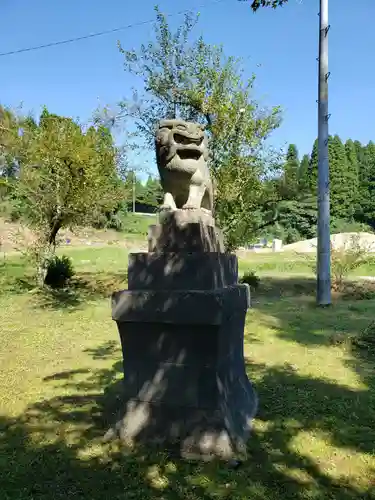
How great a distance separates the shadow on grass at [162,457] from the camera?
3.35m

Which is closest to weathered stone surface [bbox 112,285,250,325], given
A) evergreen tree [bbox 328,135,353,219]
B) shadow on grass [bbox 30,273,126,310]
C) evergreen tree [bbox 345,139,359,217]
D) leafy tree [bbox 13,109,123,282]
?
shadow on grass [bbox 30,273,126,310]

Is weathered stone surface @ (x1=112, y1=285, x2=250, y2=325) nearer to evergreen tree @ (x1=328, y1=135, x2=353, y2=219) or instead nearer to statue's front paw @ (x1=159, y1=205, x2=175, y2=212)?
statue's front paw @ (x1=159, y1=205, x2=175, y2=212)

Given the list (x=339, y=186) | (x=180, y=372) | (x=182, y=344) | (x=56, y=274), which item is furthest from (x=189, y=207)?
(x=339, y=186)

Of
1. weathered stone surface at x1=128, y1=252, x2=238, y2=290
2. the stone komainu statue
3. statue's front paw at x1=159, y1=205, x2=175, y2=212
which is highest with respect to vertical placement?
the stone komainu statue

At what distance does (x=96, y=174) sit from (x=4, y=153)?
11.1ft

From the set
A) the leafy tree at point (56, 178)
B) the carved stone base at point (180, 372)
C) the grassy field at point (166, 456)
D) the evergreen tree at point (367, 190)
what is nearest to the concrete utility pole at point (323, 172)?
the grassy field at point (166, 456)

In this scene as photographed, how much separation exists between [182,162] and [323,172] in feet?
27.9

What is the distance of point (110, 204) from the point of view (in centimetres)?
1517

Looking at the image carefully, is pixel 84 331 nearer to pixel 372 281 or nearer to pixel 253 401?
pixel 253 401

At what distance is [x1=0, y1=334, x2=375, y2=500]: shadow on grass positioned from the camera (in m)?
3.35

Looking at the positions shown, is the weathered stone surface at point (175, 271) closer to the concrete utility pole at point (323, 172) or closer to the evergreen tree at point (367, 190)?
the concrete utility pole at point (323, 172)

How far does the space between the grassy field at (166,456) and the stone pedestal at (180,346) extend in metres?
0.26

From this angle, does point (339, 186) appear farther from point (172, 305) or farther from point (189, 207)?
point (172, 305)

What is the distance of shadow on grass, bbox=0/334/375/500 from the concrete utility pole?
Answer: 688 cm
